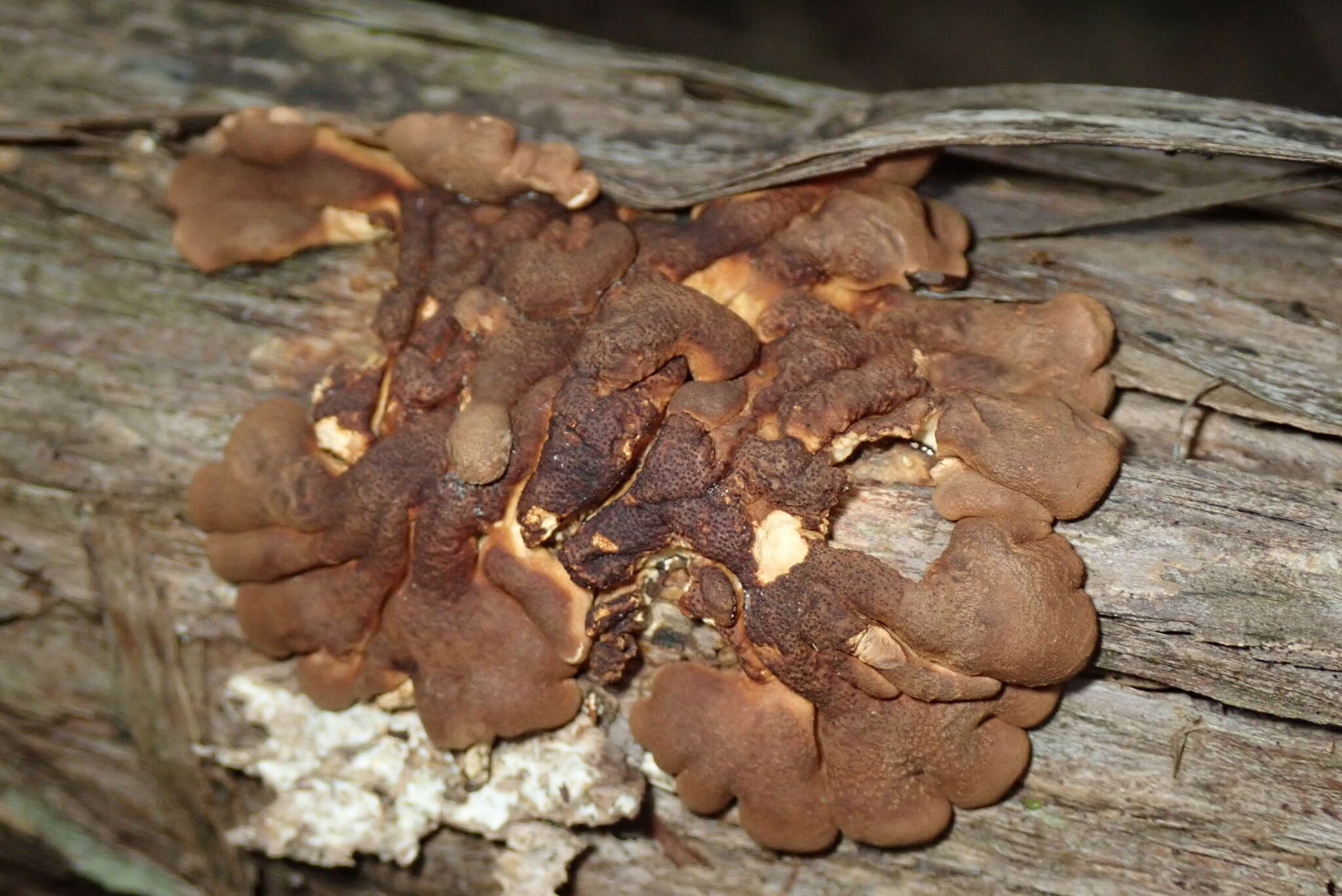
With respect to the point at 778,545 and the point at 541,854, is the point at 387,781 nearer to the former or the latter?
the point at 541,854

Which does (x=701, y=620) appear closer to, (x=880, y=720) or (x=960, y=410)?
(x=880, y=720)

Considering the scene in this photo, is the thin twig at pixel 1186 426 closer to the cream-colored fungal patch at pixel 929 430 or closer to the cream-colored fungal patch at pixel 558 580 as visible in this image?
the cream-colored fungal patch at pixel 929 430

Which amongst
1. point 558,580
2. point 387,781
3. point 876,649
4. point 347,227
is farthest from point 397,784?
point 347,227

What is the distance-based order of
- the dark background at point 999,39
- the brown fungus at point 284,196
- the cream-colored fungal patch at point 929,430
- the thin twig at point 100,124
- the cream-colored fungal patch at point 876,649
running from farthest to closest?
the dark background at point 999,39, the thin twig at point 100,124, the brown fungus at point 284,196, the cream-colored fungal patch at point 929,430, the cream-colored fungal patch at point 876,649

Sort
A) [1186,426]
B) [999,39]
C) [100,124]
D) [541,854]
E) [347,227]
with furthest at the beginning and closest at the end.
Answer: [999,39], [100,124], [347,227], [541,854], [1186,426]

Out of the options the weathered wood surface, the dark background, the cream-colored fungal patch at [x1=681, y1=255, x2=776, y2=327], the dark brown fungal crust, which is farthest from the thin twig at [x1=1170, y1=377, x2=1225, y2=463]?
the dark background

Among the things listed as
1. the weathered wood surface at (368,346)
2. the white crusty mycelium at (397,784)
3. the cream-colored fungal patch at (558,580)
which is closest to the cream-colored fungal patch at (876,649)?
the weathered wood surface at (368,346)

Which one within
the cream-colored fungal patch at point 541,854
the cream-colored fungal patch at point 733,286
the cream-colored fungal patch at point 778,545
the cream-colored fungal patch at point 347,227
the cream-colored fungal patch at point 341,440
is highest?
the cream-colored fungal patch at point 733,286

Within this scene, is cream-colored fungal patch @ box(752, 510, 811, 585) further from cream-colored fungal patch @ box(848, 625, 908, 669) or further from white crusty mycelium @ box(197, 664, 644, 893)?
white crusty mycelium @ box(197, 664, 644, 893)
